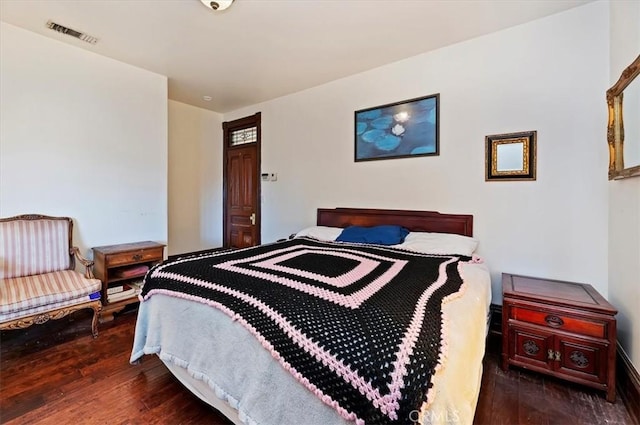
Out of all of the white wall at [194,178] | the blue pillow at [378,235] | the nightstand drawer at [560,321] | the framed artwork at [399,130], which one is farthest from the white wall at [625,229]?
the white wall at [194,178]

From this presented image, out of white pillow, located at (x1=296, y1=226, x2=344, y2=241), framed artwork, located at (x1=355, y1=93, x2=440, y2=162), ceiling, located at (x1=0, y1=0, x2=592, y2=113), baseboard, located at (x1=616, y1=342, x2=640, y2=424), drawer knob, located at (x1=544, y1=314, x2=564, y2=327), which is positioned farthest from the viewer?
white pillow, located at (x1=296, y1=226, x2=344, y2=241)

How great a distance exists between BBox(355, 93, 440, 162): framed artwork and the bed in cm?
135

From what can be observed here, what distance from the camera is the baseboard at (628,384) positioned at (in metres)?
1.48

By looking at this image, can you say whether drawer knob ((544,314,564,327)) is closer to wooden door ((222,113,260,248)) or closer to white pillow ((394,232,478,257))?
white pillow ((394,232,478,257))

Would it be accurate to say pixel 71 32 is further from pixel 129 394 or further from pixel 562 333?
pixel 562 333

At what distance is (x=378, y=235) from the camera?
2.74 meters

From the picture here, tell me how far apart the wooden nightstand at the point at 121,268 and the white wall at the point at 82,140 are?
33cm

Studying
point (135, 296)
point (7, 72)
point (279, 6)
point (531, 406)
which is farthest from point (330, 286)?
point (7, 72)

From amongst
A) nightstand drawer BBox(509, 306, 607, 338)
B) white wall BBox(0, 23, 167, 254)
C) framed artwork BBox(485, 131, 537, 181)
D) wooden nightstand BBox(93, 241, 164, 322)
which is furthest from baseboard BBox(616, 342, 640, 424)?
white wall BBox(0, 23, 167, 254)

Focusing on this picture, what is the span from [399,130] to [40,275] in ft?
12.0

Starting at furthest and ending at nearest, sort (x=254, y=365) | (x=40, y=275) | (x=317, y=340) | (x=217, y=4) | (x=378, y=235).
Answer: (x=378, y=235) < (x=40, y=275) < (x=217, y=4) < (x=254, y=365) < (x=317, y=340)

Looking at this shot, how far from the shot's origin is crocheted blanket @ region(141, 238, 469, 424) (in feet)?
2.84

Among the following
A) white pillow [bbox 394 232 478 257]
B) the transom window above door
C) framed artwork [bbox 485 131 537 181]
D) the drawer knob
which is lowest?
the drawer knob

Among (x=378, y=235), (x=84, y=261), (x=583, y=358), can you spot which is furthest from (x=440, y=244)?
(x=84, y=261)
